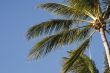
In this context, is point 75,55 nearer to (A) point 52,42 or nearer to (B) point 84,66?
(A) point 52,42

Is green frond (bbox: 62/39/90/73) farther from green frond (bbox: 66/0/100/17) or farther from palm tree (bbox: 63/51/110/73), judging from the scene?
palm tree (bbox: 63/51/110/73)

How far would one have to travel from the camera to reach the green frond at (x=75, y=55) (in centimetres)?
1592

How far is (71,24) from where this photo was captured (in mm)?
17250

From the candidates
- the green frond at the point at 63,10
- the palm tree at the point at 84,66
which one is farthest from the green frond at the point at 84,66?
the green frond at the point at 63,10

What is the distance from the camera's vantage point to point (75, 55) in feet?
53.0

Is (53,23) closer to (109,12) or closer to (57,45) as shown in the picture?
(57,45)

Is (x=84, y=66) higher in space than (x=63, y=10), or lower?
lower

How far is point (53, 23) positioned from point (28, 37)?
4.24 ft

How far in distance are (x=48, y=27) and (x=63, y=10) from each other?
Result: 1216 mm

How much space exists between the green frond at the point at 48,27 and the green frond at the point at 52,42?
0.46 m

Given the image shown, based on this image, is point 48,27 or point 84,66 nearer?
point 48,27

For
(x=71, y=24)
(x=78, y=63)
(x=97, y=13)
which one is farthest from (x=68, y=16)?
(x=78, y=63)

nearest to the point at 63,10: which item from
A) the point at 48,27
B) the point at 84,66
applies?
the point at 48,27

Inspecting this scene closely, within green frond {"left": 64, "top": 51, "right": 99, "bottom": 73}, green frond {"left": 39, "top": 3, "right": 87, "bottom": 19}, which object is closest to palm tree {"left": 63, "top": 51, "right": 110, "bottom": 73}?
green frond {"left": 64, "top": 51, "right": 99, "bottom": 73}
